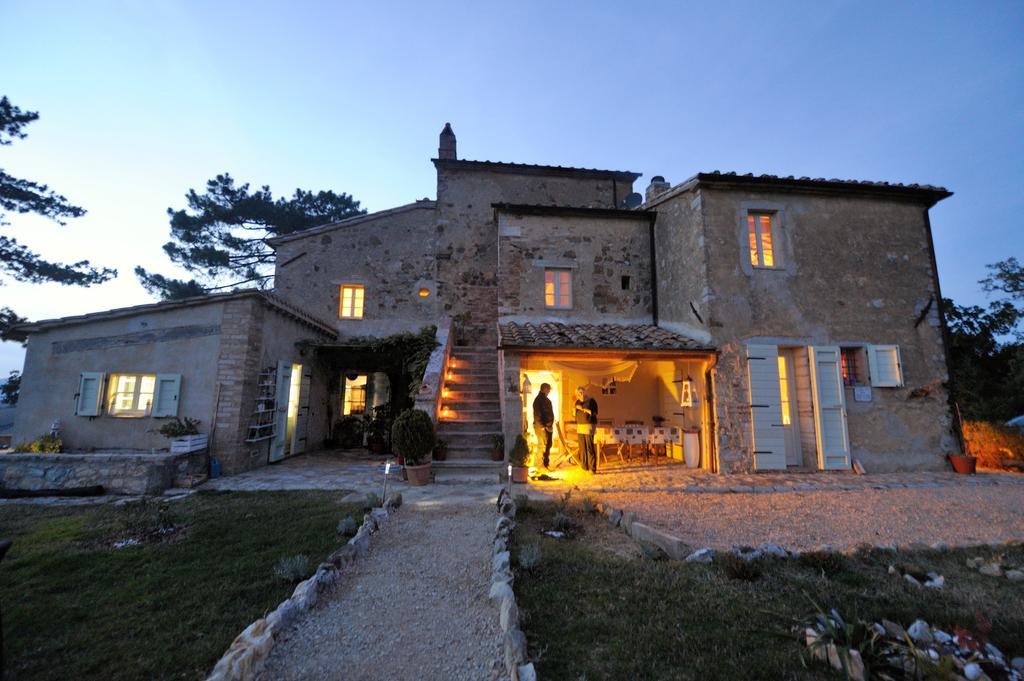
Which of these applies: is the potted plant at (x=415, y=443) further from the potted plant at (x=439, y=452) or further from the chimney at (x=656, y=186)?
the chimney at (x=656, y=186)

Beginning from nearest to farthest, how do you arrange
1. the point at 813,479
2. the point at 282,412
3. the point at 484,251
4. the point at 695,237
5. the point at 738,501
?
1. the point at 738,501
2. the point at 813,479
3. the point at 695,237
4. the point at 282,412
5. the point at 484,251

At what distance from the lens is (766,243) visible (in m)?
9.07

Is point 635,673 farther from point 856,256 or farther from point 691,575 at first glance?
point 856,256

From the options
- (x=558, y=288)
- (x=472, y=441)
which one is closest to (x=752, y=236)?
(x=558, y=288)

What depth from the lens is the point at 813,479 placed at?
25.0 feet

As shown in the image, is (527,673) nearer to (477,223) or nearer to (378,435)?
(378,435)

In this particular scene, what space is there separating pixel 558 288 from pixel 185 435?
8.59 meters

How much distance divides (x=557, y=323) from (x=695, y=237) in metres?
3.69

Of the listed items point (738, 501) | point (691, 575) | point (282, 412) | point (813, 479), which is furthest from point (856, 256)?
point (282, 412)

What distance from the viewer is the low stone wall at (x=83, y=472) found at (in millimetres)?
6574

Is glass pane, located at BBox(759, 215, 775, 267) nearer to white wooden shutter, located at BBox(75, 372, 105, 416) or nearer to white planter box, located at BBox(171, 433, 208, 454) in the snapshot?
white planter box, located at BBox(171, 433, 208, 454)

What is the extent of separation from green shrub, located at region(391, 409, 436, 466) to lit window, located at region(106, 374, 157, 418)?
5268 mm

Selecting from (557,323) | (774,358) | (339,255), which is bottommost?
(774,358)

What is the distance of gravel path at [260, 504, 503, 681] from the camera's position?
7.75 ft
